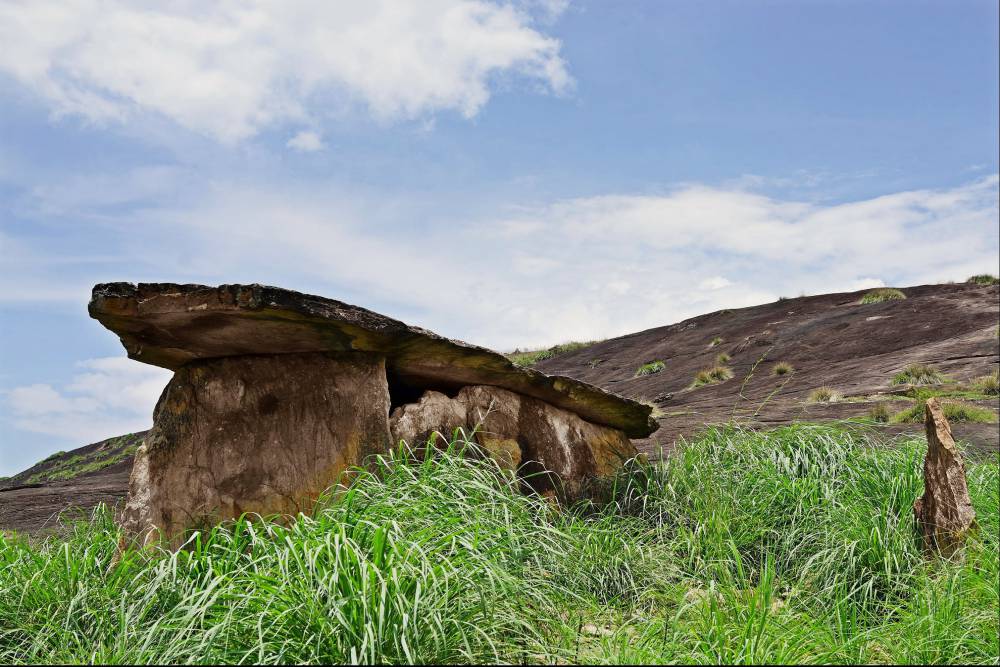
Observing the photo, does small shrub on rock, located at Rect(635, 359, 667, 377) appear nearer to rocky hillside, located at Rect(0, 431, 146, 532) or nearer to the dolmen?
rocky hillside, located at Rect(0, 431, 146, 532)

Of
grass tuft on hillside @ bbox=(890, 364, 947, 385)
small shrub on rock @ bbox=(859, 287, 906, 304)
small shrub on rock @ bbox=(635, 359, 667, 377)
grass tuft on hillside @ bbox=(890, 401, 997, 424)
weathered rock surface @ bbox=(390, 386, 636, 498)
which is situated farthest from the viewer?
small shrub on rock @ bbox=(859, 287, 906, 304)

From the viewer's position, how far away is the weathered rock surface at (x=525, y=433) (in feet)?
17.5

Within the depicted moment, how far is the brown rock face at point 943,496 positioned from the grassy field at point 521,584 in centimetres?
13

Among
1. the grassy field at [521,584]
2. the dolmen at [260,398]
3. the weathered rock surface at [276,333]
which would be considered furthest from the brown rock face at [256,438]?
the grassy field at [521,584]

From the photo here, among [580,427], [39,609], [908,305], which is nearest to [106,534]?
[39,609]

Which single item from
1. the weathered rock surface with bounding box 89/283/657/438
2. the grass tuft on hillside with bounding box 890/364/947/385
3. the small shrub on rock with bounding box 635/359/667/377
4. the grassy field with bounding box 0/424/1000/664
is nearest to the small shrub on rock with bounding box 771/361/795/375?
the grass tuft on hillside with bounding box 890/364/947/385

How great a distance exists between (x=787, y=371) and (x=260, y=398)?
1150cm

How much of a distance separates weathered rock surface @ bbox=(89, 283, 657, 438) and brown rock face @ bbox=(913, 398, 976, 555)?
241cm

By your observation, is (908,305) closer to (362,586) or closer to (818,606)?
(818,606)

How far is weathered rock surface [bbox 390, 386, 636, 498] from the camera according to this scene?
5348mm

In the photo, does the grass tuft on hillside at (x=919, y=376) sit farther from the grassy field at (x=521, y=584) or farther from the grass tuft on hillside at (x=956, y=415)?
the grassy field at (x=521, y=584)

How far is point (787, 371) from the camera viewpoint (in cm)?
1465

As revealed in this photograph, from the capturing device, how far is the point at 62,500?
948 cm

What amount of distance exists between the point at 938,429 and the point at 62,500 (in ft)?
29.1
